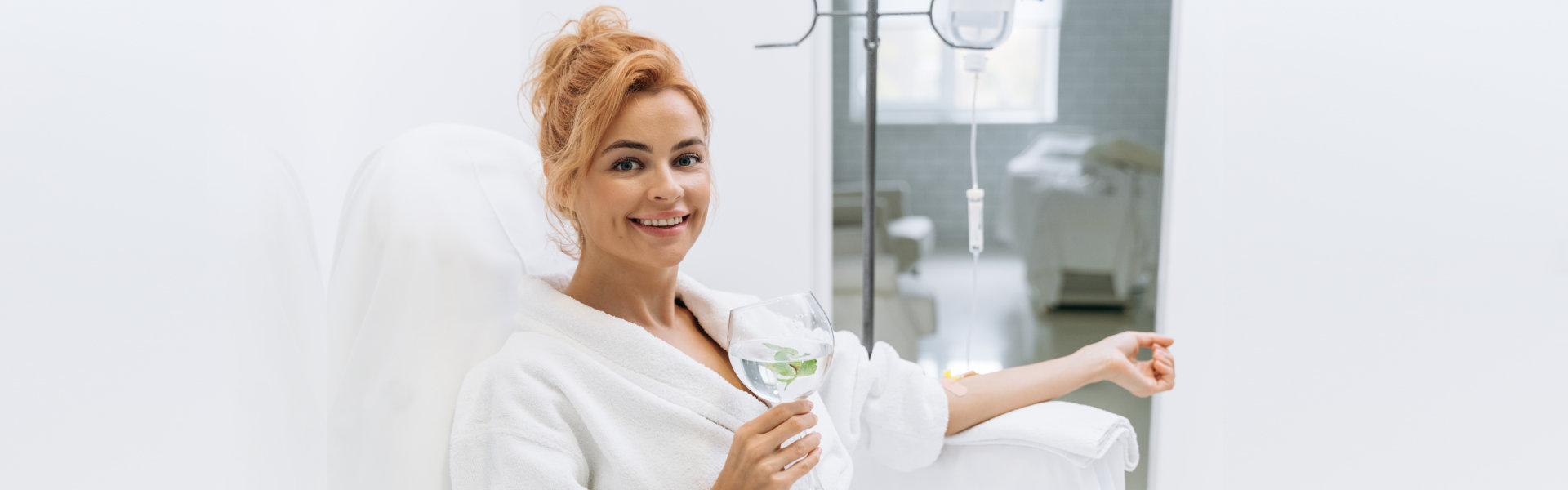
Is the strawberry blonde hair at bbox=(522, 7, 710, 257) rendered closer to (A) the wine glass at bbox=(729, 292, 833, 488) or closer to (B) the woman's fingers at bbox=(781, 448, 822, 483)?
(A) the wine glass at bbox=(729, 292, 833, 488)

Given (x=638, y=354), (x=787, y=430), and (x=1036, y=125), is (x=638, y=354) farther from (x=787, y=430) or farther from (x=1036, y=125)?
(x=1036, y=125)

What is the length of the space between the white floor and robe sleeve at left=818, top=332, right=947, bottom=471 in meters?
0.94

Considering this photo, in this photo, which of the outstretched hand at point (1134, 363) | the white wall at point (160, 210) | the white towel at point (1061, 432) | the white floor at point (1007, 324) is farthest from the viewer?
the white floor at point (1007, 324)

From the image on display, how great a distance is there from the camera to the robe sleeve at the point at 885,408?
1497 mm

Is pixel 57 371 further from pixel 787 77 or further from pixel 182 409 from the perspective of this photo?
pixel 787 77

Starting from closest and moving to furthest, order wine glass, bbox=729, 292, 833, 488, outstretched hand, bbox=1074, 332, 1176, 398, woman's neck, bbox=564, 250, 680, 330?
wine glass, bbox=729, 292, 833, 488, woman's neck, bbox=564, 250, 680, 330, outstretched hand, bbox=1074, 332, 1176, 398

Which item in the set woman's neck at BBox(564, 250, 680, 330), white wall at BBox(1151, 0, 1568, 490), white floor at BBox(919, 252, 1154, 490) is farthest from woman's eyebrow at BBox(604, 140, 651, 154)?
white wall at BBox(1151, 0, 1568, 490)

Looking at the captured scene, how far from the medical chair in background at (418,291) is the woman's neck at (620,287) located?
8cm

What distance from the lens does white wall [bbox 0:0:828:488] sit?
722 millimetres

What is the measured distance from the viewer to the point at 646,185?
117 centimetres

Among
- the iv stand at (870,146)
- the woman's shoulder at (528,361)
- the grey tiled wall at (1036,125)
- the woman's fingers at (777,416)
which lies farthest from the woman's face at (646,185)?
the grey tiled wall at (1036,125)

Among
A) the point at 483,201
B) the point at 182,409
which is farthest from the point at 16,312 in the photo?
the point at 483,201

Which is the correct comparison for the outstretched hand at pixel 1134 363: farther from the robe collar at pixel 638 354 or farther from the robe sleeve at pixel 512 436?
the robe sleeve at pixel 512 436

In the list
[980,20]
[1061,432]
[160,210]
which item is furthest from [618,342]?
[980,20]
